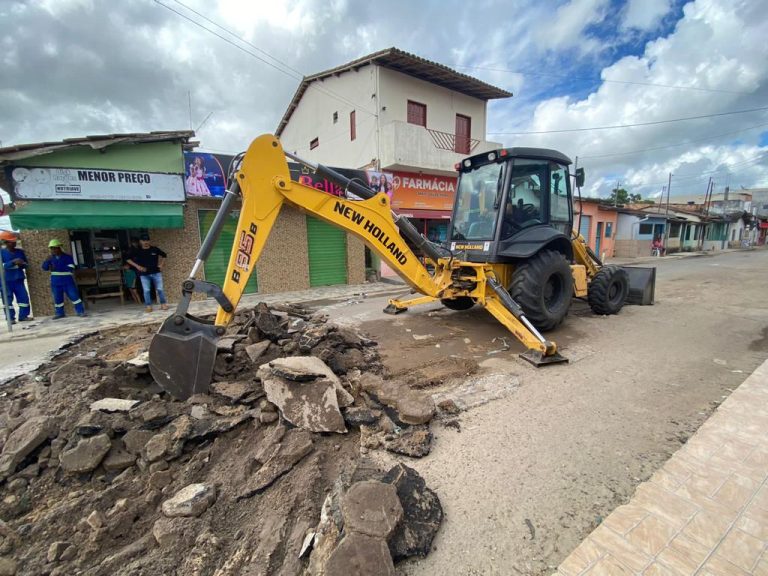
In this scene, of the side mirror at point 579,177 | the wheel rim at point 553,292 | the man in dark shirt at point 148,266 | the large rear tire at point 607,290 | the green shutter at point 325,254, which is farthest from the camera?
the green shutter at point 325,254

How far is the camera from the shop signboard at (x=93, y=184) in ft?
23.0

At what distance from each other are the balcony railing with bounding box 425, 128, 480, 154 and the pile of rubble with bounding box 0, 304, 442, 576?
1138 centimetres

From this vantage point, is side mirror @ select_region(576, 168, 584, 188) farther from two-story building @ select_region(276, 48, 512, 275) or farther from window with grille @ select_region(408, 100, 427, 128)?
window with grille @ select_region(408, 100, 427, 128)

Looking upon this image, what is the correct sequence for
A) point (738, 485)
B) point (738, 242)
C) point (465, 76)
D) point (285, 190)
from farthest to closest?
point (738, 242), point (465, 76), point (285, 190), point (738, 485)

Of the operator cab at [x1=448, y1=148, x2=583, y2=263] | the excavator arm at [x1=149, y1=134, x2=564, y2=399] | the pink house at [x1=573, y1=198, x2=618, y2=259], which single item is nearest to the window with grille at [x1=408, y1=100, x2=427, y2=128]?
the operator cab at [x1=448, y1=148, x2=583, y2=263]

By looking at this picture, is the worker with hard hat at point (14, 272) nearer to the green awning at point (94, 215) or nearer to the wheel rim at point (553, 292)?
the green awning at point (94, 215)

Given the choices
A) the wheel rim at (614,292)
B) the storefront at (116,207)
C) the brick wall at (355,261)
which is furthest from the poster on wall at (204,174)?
the wheel rim at (614,292)

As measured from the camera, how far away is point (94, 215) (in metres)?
7.33

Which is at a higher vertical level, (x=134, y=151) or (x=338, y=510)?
(x=134, y=151)

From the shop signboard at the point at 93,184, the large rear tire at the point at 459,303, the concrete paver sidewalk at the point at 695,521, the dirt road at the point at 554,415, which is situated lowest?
the dirt road at the point at 554,415

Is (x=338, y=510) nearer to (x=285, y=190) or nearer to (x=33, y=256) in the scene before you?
(x=285, y=190)

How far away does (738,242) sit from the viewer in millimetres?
38156

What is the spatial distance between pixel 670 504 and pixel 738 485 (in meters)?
0.56

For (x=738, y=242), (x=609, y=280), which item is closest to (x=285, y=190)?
(x=609, y=280)
